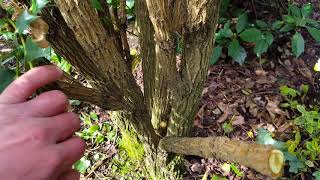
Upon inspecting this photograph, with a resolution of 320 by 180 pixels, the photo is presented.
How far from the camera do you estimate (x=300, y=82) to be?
2.07m

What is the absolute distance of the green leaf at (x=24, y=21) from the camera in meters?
0.78

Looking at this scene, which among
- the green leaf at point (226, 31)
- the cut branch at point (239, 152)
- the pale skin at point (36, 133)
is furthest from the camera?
the green leaf at point (226, 31)

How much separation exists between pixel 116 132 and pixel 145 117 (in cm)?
54

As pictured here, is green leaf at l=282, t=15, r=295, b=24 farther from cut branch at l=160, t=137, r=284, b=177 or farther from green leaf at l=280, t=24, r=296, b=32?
cut branch at l=160, t=137, r=284, b=177

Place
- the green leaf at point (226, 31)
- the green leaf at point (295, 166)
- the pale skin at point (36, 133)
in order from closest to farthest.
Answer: the pale skin at point (36, 133) → the green leaf at point (295, 166) → the green leaf at point (226, 31)

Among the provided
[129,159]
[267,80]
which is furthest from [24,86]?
[267,80]

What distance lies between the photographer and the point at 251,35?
6.71 ft

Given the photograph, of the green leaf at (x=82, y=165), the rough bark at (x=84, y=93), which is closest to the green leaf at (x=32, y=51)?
the rough bark at (x=84, y=93)

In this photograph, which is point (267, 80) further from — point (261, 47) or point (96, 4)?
point (96, 4)

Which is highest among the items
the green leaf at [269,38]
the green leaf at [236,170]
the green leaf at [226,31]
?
the green leaf at [226,31]

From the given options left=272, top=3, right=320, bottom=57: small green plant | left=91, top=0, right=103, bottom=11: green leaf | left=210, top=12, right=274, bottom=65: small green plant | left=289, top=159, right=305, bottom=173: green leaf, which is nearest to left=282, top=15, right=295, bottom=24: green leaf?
left=272, top=3, right=320, bottom=57: small green plant

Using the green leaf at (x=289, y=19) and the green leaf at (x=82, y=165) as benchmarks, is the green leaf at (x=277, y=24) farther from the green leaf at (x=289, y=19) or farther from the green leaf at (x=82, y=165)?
the green leaf at (x=82, y=165)

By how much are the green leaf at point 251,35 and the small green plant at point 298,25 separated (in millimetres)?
128

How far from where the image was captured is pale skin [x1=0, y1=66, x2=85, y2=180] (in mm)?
714
